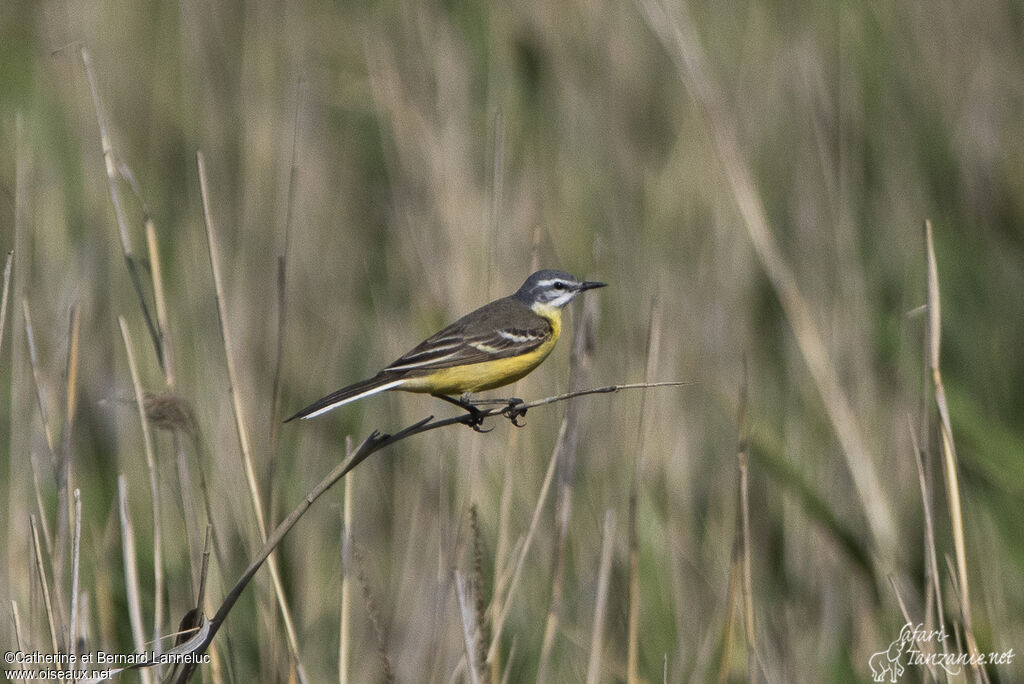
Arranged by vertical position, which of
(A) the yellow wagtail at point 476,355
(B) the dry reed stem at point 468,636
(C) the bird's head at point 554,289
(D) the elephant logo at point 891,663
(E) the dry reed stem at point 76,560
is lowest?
(D) the elephant logo at point 891,663

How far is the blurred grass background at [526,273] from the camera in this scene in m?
3.26

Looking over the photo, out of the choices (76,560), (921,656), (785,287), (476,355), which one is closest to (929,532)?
(921,656)

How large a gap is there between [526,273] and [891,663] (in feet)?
6.04

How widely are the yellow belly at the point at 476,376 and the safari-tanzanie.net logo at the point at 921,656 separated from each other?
1.19m

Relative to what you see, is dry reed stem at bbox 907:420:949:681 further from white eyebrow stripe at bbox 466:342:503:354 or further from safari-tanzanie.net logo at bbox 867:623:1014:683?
white eyebrow stripe at bbox 466:342:503:354

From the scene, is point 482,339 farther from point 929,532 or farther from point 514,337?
point 929,532

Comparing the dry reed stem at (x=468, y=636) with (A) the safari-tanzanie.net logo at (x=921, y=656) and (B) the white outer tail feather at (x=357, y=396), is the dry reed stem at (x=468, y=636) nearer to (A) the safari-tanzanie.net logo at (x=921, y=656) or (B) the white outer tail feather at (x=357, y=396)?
(B) the white outer tail feather at (x=357, y=396)

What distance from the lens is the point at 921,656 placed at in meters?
2.63

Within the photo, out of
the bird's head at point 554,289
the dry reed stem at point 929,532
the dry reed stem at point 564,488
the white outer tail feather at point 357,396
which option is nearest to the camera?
the white outer tail feather at point 357,396

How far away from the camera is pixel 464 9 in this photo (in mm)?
4180

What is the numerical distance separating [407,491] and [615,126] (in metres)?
1.85

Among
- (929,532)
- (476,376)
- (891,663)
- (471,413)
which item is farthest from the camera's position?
(891,663)

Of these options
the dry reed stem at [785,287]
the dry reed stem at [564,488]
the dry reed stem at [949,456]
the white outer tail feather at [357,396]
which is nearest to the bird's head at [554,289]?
the dry reed stem at [785,287]

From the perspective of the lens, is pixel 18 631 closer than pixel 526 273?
Yes
